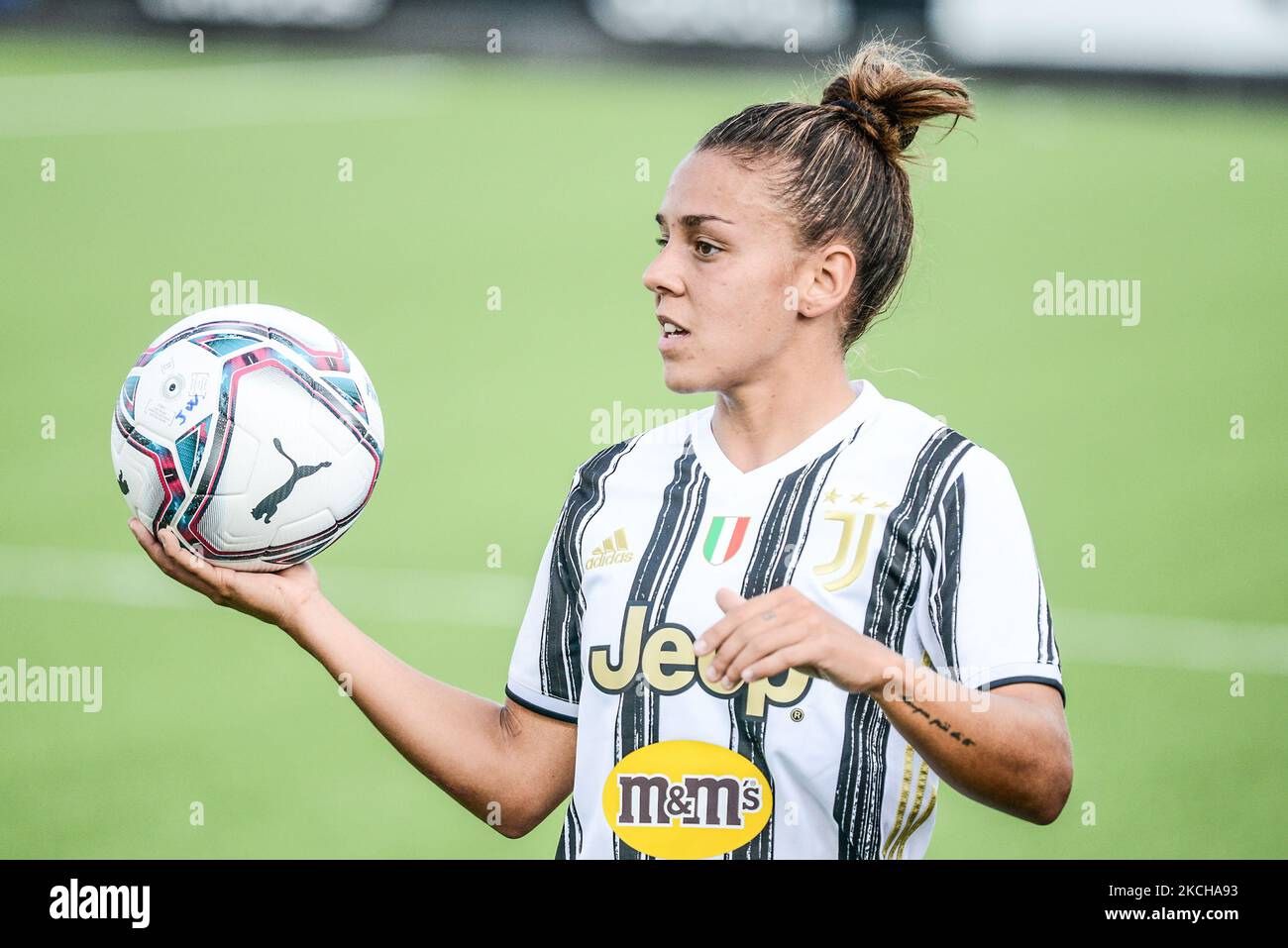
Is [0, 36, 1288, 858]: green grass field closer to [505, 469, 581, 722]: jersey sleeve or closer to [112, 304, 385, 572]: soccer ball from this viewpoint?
[505, 469, 581, 722]: jersey sleeve

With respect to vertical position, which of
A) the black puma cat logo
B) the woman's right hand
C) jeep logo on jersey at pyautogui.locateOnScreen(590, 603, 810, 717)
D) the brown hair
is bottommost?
jeep logo on jersey at pyautogui.locateOnScreen(590, 603, 810, 717)

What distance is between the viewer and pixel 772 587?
2.84 m

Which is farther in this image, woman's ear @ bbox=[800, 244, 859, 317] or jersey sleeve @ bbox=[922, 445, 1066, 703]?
woman's ear @ bbox=[800, 244, 859, 317]

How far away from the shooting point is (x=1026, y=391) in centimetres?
991

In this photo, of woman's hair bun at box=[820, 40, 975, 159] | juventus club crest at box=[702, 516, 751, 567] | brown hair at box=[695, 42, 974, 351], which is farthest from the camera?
woman's hair bun at box=[820, 40, 975, 159]

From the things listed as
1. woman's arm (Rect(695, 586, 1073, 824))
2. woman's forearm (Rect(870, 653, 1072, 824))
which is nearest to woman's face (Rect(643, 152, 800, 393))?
woman's arm (Rect(695, 586, 1073, 824))

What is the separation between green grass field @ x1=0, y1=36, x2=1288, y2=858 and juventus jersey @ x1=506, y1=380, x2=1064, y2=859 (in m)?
1.14

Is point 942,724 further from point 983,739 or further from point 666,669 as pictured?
point 666,669

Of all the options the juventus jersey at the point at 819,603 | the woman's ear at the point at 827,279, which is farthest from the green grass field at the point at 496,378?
the juventus jersey at the point at 819,603

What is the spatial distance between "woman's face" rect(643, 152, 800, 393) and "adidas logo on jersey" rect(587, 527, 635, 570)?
0.29 meters

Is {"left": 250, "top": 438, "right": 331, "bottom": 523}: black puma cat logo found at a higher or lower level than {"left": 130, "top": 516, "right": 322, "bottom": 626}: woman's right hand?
higher

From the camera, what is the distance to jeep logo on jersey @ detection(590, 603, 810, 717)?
2799 mm

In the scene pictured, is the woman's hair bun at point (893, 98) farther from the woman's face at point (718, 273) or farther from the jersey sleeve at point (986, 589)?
Result: the jersey sleeve at point (986, 589)

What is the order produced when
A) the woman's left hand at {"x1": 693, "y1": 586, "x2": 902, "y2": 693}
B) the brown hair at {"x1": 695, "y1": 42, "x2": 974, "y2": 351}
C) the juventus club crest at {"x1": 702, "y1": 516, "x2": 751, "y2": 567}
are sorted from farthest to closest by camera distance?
the brown hair at {"x1": 695, "y1": 42, "x2": 974, "y2": 351}, the juventus club crest at {"x1": 702, "y1": 516, "x2": 751, "y2": 567}, the woman's left hand at {"x1": 693, "y1": 586, "x2": 902, "y2": 693}
